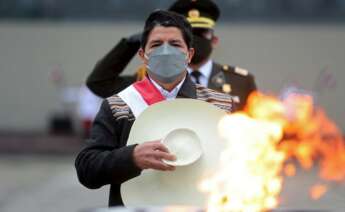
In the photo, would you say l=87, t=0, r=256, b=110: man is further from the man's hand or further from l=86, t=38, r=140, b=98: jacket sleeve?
the man's hand

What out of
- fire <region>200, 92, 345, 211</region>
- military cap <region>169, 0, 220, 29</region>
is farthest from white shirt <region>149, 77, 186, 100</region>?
military cap <region>169, 0, 220, 29</region>

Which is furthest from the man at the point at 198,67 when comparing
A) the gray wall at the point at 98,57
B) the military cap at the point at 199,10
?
the gray wall at the point at 98,57

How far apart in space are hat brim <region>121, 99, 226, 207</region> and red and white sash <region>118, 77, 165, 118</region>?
128 millimetres

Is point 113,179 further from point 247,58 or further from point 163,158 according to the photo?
point 247,58

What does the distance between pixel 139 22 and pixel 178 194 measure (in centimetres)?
1578

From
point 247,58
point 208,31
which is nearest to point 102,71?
point 208,31

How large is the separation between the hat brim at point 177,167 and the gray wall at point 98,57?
15.0m

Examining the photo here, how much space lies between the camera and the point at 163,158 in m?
3.07

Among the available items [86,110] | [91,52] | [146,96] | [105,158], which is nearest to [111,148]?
[105,158]

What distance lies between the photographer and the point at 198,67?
199 inches

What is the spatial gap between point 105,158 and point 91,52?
15894 millimetres

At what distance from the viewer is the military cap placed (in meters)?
4.99

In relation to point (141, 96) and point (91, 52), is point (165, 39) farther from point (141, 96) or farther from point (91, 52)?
point (91, 52)

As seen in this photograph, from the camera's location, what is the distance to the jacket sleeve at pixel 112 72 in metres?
4.85
